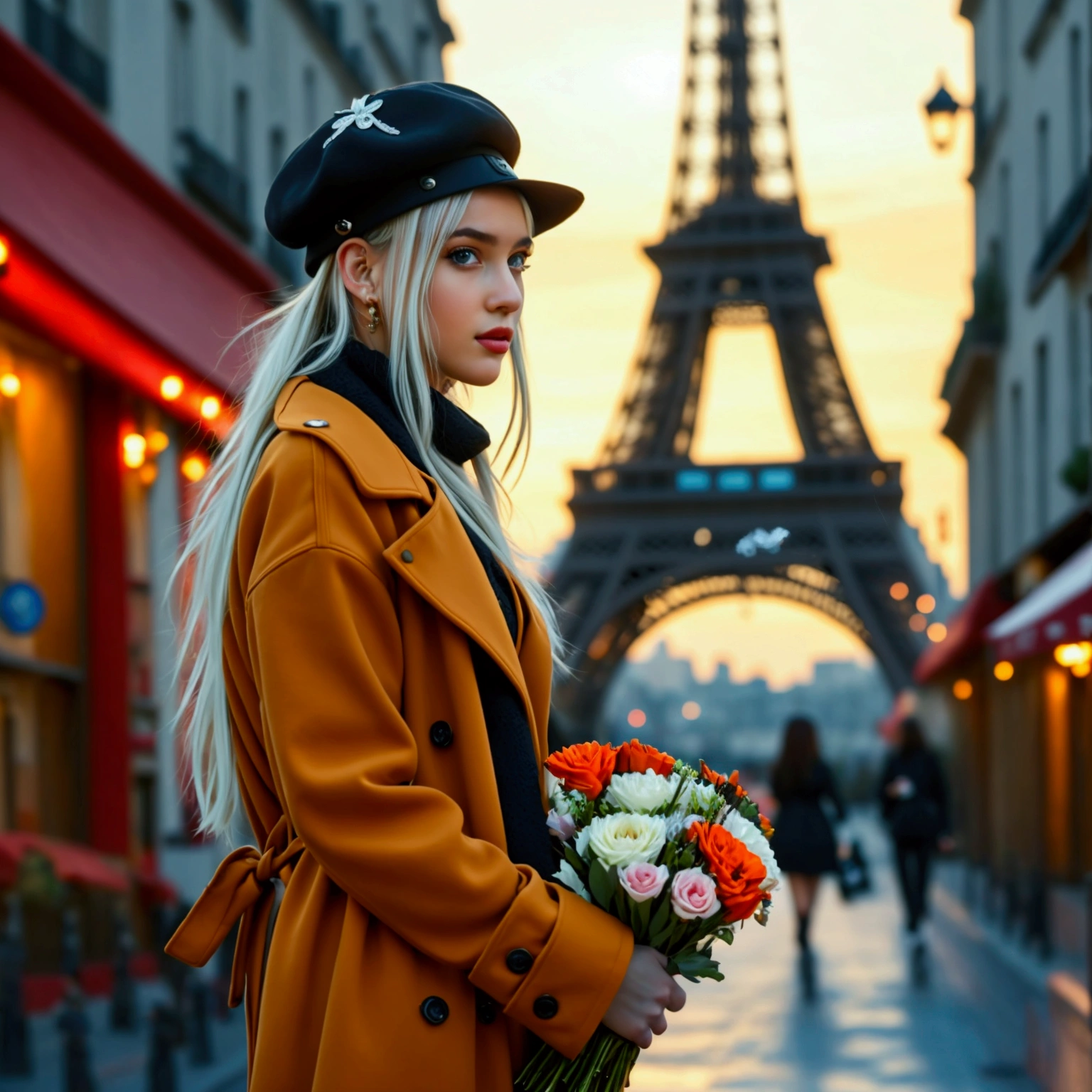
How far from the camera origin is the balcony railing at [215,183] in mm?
15094

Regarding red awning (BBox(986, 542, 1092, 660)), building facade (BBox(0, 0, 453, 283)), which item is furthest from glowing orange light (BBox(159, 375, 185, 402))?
red awning (BBox(986, 542, 1092, 660))

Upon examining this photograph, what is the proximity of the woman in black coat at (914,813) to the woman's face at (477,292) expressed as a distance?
10617 mm

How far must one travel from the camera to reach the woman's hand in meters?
2.07

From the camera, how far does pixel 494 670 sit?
219 centimetres

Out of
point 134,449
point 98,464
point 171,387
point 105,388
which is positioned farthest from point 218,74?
point 171,387

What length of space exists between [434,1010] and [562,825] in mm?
266

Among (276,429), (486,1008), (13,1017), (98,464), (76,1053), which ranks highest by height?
(98,464)

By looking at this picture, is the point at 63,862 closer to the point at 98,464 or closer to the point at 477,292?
the point at 98,464

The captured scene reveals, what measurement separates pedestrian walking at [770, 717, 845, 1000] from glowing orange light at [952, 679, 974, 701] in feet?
50.2

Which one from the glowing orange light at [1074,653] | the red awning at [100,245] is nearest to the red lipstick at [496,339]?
the red awning at [100,245]

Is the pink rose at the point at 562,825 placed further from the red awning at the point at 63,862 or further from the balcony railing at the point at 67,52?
the balcony railing at the point at 67,52

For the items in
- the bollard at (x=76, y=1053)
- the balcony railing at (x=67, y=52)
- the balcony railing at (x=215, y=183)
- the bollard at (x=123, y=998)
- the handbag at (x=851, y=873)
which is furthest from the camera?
the balcony railing at (x=215, y=183)

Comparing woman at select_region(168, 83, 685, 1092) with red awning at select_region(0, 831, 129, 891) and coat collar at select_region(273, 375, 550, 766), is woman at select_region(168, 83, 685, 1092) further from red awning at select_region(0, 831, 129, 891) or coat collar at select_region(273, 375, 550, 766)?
red awning at select_region(0, 831, 129, 891)

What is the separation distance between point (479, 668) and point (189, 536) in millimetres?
461
